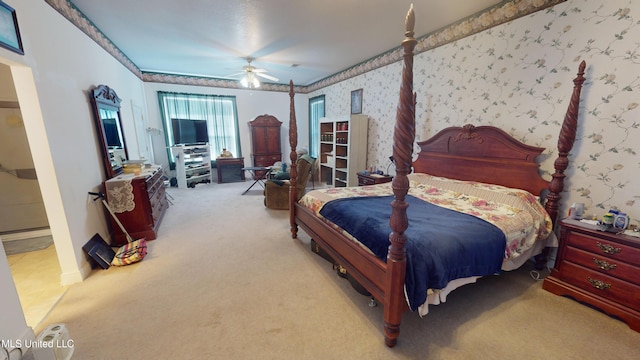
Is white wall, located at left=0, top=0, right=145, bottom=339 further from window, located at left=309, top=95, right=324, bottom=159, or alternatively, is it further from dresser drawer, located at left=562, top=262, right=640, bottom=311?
window, located at left=309, top=95, right=324, bottom=159

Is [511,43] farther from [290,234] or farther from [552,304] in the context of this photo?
[290,234]

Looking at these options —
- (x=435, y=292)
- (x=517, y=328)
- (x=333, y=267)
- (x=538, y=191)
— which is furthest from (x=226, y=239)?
(x=538, y=191)

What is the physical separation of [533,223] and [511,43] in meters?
1.88

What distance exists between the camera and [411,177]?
3334mm

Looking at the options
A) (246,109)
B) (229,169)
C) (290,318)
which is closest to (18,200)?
A: (229,169)

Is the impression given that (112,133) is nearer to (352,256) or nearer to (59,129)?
(59,129)

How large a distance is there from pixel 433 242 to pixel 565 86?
2.05 metres

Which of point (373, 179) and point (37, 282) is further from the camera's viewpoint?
point (373, 179)

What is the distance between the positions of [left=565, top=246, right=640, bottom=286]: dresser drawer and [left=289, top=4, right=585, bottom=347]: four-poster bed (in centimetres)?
28

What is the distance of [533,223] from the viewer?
83.5 inches

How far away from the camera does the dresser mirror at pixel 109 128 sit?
9.21 ft

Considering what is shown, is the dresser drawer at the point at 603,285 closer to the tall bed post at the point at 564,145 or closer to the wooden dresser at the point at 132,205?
the tall bed post at the point at 564,145

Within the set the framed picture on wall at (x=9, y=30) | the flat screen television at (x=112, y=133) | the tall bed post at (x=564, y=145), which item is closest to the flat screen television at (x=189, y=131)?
the flat screen television at (x=112, y=133)

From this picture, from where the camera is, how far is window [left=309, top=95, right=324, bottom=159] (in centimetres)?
647
